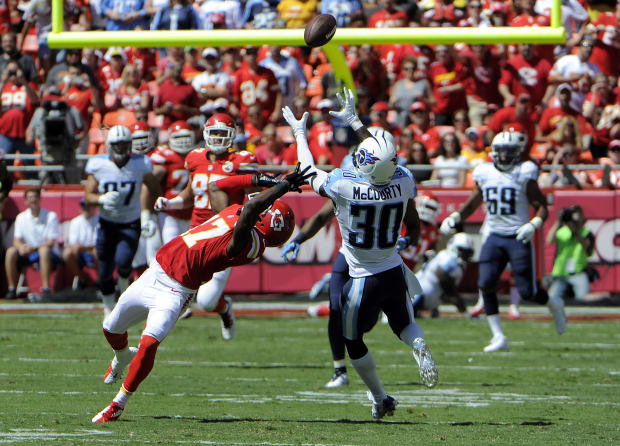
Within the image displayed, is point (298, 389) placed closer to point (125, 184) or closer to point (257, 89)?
point (125, 184)

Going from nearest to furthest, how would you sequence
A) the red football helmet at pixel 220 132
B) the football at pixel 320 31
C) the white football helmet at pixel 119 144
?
1. the football at pixel 320 31
2. the red football helmet at pixel 220 132
3. the white football helmet at pixel 119 144

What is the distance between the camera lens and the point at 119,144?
1157 cm

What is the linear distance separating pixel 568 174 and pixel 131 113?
5288 mm

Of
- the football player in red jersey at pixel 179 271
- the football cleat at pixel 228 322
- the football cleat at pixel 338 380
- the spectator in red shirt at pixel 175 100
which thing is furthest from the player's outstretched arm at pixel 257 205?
the spectator in red shirt at pixel 175 100

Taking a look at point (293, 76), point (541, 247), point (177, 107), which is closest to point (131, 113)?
point (177, 107)

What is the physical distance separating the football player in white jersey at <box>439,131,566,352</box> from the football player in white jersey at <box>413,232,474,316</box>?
7.01ft

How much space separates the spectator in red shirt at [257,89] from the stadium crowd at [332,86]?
18mm

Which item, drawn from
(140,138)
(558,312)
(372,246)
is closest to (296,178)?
(372,246)

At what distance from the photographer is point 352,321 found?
6.90m

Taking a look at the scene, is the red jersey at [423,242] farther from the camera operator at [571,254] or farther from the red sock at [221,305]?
the red sock at [221,305]

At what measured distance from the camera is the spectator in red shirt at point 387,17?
16.0 meters

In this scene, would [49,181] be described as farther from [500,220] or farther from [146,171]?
[500,220]

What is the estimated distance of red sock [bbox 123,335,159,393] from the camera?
6582 mm

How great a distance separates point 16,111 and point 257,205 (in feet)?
32.9
